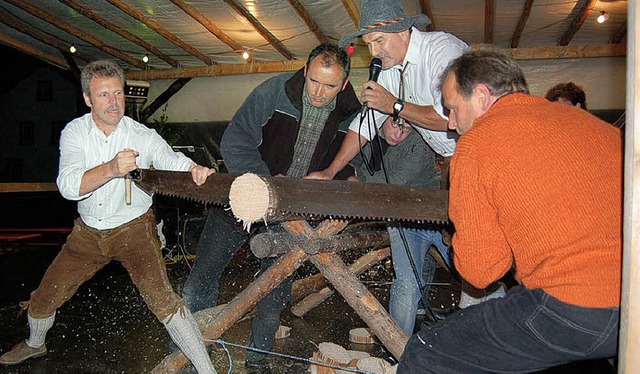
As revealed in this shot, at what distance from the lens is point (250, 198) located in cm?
269

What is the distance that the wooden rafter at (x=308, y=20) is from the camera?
8625mm

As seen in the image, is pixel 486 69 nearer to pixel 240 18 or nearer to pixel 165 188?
pixel 165 188

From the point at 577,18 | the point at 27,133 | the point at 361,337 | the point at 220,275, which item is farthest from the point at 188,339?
the point at 27,133

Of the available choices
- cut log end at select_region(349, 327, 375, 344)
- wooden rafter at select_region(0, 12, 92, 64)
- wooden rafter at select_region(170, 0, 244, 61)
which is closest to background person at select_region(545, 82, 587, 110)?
cut log end at select_region(349, 327, 375, 344)

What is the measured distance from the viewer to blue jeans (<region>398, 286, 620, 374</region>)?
1.74 m

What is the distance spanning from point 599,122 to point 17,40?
1187 cm

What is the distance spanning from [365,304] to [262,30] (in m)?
7.49

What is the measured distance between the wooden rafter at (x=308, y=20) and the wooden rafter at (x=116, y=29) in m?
3.39

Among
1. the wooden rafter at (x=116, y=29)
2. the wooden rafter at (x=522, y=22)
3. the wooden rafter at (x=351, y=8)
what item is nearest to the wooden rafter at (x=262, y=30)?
the wooden rafter at (x=351, y=8)

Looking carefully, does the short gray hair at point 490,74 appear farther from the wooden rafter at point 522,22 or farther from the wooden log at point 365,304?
the wooden rafter at point 522,22

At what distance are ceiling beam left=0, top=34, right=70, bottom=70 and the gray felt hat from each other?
10039 millimetres

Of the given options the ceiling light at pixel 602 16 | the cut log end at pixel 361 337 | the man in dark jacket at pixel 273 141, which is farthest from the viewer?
the ceiling light at pixel 602 16

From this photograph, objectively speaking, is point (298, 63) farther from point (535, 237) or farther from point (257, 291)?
point (535, 237)

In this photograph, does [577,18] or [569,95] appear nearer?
[569,95]
